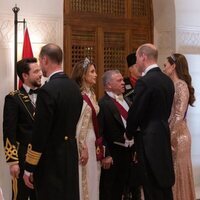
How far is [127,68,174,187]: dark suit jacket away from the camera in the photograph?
11.8 feet

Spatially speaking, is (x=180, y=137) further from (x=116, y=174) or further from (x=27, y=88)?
(x=27, y=88)

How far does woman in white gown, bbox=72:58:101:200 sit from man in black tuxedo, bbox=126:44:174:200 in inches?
16.5

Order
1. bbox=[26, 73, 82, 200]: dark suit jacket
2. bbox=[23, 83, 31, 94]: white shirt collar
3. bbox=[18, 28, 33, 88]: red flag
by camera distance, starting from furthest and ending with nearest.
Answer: bbox=[18, 28, 33, 88]: red flag → bbox=[23, 83, 31, 94]: white shirt collar → bbox=[26, 73, 82, 200]: dark suit jacket

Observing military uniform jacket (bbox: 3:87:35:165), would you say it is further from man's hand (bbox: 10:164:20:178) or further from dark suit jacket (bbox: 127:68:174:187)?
dark suit jacket (bbox: 127:68:174:187)

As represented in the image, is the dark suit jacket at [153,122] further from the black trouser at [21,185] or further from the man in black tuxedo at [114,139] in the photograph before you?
the black trouser at [21,185]

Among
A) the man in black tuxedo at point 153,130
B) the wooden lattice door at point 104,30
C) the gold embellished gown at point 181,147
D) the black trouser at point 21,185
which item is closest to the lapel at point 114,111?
the gold embellished gown at point 181,147

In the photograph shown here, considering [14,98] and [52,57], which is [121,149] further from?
[52,57]

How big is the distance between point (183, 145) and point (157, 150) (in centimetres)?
73

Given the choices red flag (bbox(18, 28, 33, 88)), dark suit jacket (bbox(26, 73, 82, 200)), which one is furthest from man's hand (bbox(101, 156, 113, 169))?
red flag (bbox(18, 28, 33, 88))

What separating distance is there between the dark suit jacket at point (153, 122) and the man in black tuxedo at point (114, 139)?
65cm

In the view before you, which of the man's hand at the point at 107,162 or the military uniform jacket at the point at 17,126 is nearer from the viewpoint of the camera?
the military uniform jacket at the point at 17,126

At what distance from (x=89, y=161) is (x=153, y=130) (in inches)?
28.1

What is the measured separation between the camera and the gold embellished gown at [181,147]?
13.8 ft

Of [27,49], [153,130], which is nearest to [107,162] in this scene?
[153,130]
